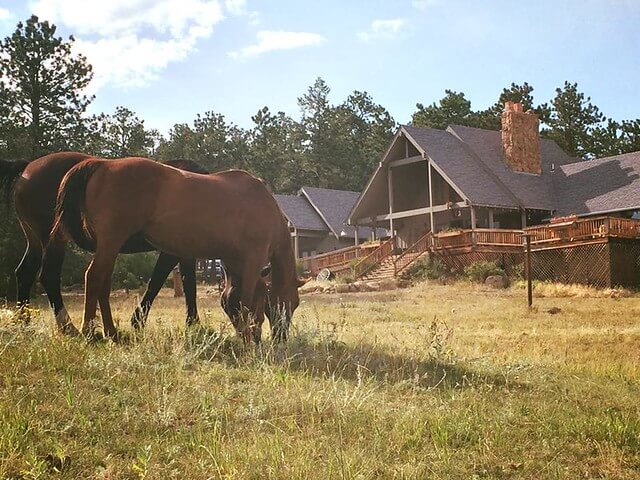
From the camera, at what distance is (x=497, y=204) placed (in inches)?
1315

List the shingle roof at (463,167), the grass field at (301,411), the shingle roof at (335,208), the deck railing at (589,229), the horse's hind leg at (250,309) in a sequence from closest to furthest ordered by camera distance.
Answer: the grass field at (301,411) → the horse's hind leg at (250,309) → the deck railing at (589,229) → the shingle roof at (463,167) → the shingle roof at (335,208)

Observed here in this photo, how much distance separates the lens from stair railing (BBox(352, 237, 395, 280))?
1345 inches

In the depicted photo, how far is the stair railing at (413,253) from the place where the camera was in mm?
32094

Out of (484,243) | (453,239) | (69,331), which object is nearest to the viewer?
(69,331)

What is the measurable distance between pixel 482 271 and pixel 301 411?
22983 mm

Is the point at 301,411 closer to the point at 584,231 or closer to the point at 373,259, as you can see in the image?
the point at 584,231

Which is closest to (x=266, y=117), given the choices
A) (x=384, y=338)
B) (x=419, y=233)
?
(x=419, y=233)

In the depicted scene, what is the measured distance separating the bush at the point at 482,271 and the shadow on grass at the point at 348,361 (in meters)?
19.2

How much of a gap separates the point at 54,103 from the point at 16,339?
25.4 meters

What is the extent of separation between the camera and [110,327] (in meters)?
8.40

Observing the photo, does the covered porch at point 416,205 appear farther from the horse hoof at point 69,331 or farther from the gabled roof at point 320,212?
the horse hoof at point 69,331

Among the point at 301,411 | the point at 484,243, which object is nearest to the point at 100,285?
the point at 301,411

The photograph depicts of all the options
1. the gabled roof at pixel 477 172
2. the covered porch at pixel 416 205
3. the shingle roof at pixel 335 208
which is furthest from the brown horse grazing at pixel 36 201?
the shingle roof at pixel 335 208

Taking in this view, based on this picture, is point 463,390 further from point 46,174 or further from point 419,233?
point 419,233
